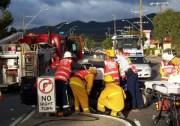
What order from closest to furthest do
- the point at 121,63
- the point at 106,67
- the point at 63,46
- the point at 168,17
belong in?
the point at 106,67
the point at 121,63
the point at 63,46
the point at 168,17

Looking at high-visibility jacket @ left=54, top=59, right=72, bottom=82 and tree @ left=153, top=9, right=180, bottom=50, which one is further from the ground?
tree @ left=153, top=9, right=180, bottom=50

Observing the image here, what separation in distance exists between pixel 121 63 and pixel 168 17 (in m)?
67.3

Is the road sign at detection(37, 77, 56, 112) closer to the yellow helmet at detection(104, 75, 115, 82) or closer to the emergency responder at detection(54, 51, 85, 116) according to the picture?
the emergency responder at detection(54, 51, 85, 116)

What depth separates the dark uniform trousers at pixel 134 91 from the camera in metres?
13.3

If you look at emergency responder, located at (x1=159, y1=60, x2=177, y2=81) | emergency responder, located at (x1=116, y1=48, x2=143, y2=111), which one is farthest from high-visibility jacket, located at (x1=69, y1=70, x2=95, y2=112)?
emergency responder, located at (x1=159, y1=60, x2=177, y2=81)

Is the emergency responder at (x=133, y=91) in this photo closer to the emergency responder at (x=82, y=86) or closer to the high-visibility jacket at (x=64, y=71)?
the emergency responder at (x=82, y=86)

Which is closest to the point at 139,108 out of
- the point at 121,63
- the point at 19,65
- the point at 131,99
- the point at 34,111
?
the point at 131,99

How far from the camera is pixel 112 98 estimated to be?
11820 millimetres

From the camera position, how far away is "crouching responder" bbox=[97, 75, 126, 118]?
11.8 m

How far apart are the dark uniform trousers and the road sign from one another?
2.58 meters

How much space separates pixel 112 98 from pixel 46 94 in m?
1.74

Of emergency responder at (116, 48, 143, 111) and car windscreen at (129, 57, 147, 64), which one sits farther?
car windscreen at (129, 57, 147, 64)

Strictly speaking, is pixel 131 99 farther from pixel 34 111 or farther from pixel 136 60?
pixel 136 60

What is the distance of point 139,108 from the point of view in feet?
44.1
